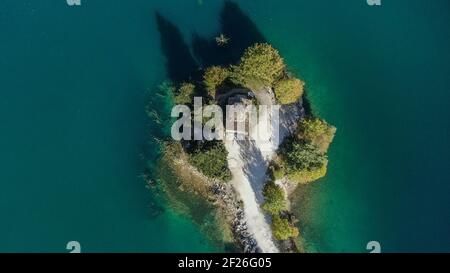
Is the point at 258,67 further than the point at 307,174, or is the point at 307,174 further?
the point at 258,67

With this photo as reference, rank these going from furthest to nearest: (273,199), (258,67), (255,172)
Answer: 1. (255,172)
2. (258,67)
3. (273,199)

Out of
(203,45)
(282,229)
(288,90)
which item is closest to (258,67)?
(288,90)

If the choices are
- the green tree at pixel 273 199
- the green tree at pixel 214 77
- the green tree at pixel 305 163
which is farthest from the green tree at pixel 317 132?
the green tree at pixel 214 77

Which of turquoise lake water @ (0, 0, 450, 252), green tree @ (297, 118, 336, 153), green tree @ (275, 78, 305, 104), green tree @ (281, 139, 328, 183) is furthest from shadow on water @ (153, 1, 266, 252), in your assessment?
green tree @ (281, 139, 328, 183)

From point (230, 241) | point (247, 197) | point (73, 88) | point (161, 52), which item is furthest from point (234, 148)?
point (73, 88)

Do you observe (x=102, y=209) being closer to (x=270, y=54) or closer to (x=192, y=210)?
(x=192, y=210)

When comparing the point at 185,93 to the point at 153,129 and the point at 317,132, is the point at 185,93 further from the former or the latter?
the point at 317,132

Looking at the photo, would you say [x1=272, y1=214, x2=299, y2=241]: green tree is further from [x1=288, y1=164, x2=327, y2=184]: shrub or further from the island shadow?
the island shadow
